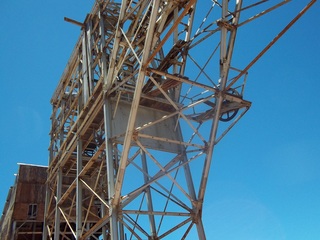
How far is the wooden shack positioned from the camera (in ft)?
66.6

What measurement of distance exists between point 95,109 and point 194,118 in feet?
11.2

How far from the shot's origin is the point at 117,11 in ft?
46.3

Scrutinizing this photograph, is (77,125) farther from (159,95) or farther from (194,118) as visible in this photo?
Result: (194,118)

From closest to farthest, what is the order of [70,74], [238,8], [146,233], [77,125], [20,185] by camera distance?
[238,8], [146,233], [77,125], [70,74], [20,185]

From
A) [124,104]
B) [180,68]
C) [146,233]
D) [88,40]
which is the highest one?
[88,40]

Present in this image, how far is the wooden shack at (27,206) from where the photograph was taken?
20.3 metres

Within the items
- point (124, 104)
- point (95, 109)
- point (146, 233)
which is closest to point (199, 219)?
point (146, 233)

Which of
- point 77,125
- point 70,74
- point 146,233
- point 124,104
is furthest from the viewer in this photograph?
point 70,74

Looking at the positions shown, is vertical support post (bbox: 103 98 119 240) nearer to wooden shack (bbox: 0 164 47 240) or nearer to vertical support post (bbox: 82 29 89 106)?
vertical support post (bbox: 82 29 89 106)

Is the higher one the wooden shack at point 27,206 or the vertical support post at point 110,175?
the wooden shack at point 27,206

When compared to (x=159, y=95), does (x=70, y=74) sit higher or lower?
higher

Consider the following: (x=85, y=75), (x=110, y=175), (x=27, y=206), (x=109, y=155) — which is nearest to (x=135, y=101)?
(x=109, y=155)

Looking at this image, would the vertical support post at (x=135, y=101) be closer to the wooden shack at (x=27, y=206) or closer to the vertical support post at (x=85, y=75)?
the vertical support post at (x=85, y=75)

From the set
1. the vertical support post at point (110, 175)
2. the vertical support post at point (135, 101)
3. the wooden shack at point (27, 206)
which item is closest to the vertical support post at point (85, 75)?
the vertical support post at point (110, 175)
